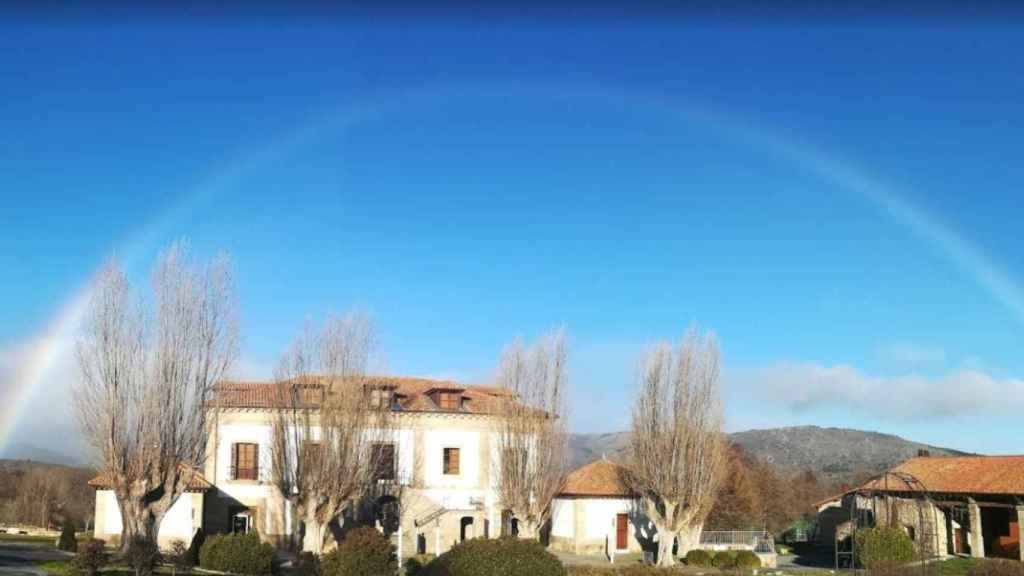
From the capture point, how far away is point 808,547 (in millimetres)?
43500

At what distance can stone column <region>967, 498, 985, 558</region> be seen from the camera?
110ft

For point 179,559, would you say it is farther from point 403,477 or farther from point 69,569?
point 403,477

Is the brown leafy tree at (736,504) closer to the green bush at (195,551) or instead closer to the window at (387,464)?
the window at (387,464)

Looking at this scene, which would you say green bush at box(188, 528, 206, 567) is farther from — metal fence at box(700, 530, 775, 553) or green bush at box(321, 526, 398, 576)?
metal fence at box(700, 530, 775, 553)

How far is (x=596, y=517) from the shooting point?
127 ft

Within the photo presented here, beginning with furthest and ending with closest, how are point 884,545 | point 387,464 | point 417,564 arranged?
point 387,464
point 417,564
point 884,545

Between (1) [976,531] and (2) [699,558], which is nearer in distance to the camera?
(2) [699,558]

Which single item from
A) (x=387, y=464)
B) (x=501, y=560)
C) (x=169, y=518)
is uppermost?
(x=387, y=464)

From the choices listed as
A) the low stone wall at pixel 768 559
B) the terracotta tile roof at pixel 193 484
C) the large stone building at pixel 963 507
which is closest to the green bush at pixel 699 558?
the low stone wall at pixel 768 559

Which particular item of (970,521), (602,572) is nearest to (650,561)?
(602,572)

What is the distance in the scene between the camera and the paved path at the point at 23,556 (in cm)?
2442

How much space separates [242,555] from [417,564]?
19.6 ft

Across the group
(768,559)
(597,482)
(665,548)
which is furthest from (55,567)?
(768,559)

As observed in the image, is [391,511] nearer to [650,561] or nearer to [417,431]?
[417,431]
